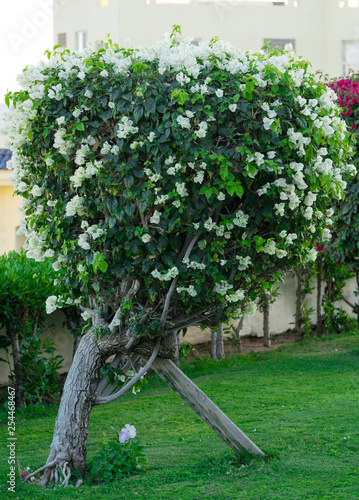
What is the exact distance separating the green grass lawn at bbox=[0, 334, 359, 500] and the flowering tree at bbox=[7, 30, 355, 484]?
0.75 meters

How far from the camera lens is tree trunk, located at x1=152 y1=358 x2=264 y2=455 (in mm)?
5082

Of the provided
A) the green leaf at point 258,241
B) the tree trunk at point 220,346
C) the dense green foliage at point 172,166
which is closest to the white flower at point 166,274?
the dense green foliage at point 172,166

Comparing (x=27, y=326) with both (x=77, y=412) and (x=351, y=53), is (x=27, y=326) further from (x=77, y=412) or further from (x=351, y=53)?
(x=351, y=53)

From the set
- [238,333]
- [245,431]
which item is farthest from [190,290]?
[238,333]

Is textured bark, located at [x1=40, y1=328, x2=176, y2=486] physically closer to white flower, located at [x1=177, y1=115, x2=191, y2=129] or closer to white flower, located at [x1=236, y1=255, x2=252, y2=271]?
white flower, located at [x1=236, y1=255, x2=252, y2=271]

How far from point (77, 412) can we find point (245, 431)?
1849 millimetres

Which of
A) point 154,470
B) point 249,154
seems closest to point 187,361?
point 154,470

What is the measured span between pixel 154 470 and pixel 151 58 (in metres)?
2.93

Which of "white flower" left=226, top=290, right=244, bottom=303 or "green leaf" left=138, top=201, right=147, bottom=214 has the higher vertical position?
"green leaf" left=138, top=201, right=147, bottom=214

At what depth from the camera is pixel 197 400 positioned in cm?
508

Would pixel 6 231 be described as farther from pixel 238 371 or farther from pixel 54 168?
pixel 54 168

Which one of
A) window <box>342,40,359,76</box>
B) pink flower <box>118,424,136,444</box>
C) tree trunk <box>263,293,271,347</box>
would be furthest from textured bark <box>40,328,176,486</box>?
window <box>342,40,359,76</box>

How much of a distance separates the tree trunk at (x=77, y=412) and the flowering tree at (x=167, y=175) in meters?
0.01

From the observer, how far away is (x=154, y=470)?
17.1ft
